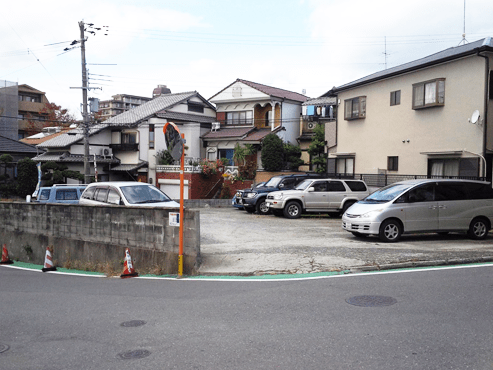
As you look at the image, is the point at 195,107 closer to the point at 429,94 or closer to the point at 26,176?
the point at 26,176

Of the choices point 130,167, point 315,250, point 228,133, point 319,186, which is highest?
point 228,133

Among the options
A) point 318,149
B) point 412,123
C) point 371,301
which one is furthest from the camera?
point 318,149

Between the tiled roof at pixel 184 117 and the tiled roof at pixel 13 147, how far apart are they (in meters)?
12.4

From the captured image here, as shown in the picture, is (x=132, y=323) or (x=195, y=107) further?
(x=195, y=107)

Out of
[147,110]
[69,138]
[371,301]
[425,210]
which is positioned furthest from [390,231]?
[69,138]

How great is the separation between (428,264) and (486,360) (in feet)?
17.5

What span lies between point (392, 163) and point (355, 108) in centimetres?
413

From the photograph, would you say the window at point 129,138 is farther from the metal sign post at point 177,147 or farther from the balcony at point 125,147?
the metal sign post at point 177,147

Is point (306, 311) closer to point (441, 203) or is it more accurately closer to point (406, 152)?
point (441, 203)

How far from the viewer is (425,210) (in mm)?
12789

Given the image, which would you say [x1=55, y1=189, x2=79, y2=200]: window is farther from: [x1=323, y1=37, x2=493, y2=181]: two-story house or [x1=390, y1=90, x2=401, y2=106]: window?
[x1=390, y1=90, x2=401, y2=106]: window

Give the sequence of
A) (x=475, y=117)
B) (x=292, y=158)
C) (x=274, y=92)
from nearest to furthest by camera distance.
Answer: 1. (x=475, y=117)
2. (x=292, y=158)
3. (x=274, y=92)

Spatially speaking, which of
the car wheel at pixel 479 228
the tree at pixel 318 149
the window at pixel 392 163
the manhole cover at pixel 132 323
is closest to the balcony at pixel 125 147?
the tree at pixel 318 149

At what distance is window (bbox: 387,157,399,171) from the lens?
73.3ft
